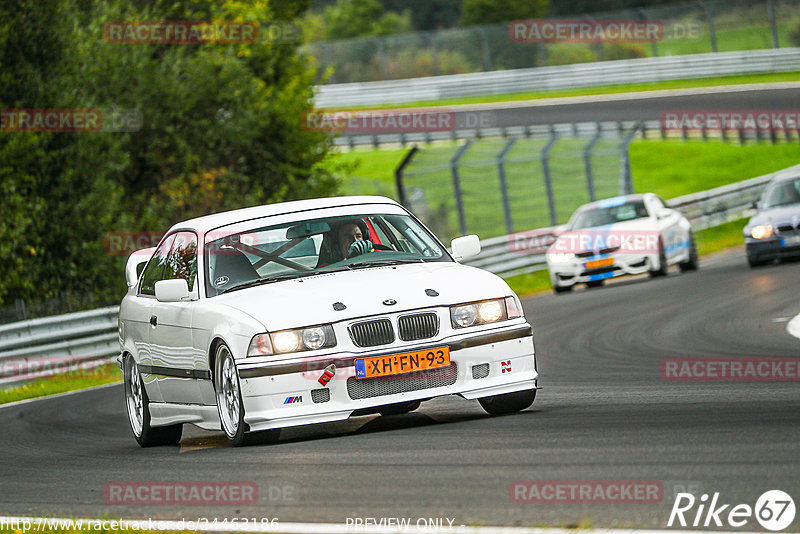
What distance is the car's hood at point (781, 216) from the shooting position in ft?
68.6

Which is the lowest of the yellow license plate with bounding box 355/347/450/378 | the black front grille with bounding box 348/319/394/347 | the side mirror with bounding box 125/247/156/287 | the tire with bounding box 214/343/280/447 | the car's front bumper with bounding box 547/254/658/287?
the car's front bumper with bounding box 547/254/658/287

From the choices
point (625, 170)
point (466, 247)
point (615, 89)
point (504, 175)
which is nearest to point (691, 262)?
point (504, 175)

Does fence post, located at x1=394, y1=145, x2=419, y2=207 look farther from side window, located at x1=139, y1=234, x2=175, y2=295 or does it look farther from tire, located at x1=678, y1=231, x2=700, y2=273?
side window, located at x1=139, y1=234, x2=175, y2=295

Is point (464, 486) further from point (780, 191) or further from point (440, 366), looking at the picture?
point (780, 191)

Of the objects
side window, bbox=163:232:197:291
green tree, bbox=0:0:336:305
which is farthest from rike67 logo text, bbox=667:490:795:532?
green tree, bbox=0:0:336:305

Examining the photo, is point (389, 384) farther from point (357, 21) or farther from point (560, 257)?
point (357, 21)

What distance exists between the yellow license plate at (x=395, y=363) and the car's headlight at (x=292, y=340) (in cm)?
22

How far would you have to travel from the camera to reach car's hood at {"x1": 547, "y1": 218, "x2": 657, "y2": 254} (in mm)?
21780

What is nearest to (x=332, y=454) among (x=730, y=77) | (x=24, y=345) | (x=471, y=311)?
(x=471, y=311)

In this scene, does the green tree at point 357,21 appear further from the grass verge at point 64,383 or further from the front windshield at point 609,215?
the grass verge at point 64,383

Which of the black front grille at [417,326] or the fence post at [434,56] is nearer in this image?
the black front grille at [417,326]

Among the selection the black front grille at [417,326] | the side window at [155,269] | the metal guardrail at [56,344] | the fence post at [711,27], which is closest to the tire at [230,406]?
the black front grille at [417,326]

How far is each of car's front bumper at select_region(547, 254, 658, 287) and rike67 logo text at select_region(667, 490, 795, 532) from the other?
16504 millimetres

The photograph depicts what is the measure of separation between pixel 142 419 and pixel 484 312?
9.45 ft
